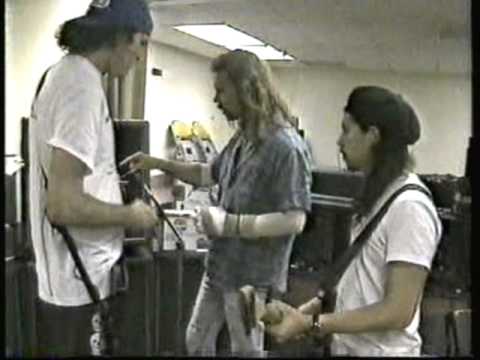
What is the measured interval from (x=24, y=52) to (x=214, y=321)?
599 millimetres

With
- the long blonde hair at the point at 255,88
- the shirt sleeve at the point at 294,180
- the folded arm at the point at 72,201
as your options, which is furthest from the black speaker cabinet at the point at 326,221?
the folded arm at the point at 72,201

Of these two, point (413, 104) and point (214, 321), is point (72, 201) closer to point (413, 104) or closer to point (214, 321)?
point (214, 321)

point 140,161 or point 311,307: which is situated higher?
point 140,161

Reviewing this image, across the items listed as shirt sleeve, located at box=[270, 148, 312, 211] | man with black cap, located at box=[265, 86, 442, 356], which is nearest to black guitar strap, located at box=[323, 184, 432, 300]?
man with black cap, located at box=[265, 86, 442, 356]

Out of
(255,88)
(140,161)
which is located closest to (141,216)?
(140,161)

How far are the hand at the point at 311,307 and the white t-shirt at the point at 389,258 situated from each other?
4 centimetres

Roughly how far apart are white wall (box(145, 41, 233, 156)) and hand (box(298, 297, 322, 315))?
0.33 metres

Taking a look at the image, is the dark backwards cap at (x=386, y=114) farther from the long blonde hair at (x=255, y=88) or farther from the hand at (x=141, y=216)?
the hand at (x=141, y=216)

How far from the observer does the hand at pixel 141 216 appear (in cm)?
122

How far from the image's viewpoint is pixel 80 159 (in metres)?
1.16

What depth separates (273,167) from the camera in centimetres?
119

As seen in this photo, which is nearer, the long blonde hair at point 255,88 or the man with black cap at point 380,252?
the man with black cap at point 380,252

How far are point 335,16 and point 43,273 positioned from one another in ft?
2.32

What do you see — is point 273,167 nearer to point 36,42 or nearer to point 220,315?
point 220,315
